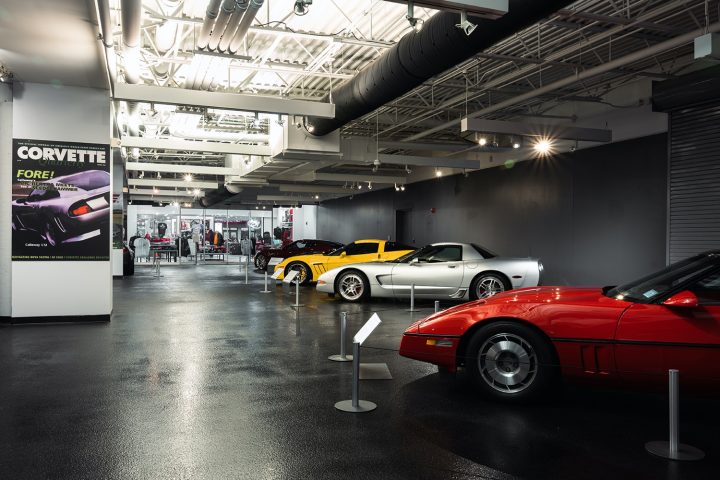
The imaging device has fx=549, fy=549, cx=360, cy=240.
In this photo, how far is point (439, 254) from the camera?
11375 mm

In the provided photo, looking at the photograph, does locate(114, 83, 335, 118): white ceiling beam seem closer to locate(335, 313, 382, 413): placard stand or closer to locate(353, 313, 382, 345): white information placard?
locate(353, 313, 382, 345): white information placard

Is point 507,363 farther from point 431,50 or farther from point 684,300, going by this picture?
point 431,50

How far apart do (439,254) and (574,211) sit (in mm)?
5226

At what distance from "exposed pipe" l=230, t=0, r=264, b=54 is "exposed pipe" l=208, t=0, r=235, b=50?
166 millimetres

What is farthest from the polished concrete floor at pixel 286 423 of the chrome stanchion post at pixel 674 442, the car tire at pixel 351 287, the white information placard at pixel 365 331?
the car tire at pixel 351 287

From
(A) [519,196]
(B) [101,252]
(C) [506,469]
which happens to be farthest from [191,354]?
(A) [519,196]

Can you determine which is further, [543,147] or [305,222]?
[305,222]

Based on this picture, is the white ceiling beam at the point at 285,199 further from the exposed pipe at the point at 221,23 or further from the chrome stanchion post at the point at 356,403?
the chrome stanchion post at the point at 356,403

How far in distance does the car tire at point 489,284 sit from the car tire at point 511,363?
6.56m

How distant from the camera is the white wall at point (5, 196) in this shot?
8703 millimetres

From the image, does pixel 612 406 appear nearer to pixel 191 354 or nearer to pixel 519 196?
pixel 191 354

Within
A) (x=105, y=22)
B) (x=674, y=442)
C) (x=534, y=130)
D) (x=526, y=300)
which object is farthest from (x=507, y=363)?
(x=534, y=130)

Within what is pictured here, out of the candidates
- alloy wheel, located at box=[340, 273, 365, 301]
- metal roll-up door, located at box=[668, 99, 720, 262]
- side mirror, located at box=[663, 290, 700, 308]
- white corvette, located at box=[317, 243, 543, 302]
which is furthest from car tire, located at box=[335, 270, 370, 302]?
side mirror, located at box=[663, 290, 700, 308]

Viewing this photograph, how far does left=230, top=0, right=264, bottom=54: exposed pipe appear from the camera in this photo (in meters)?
5.68
